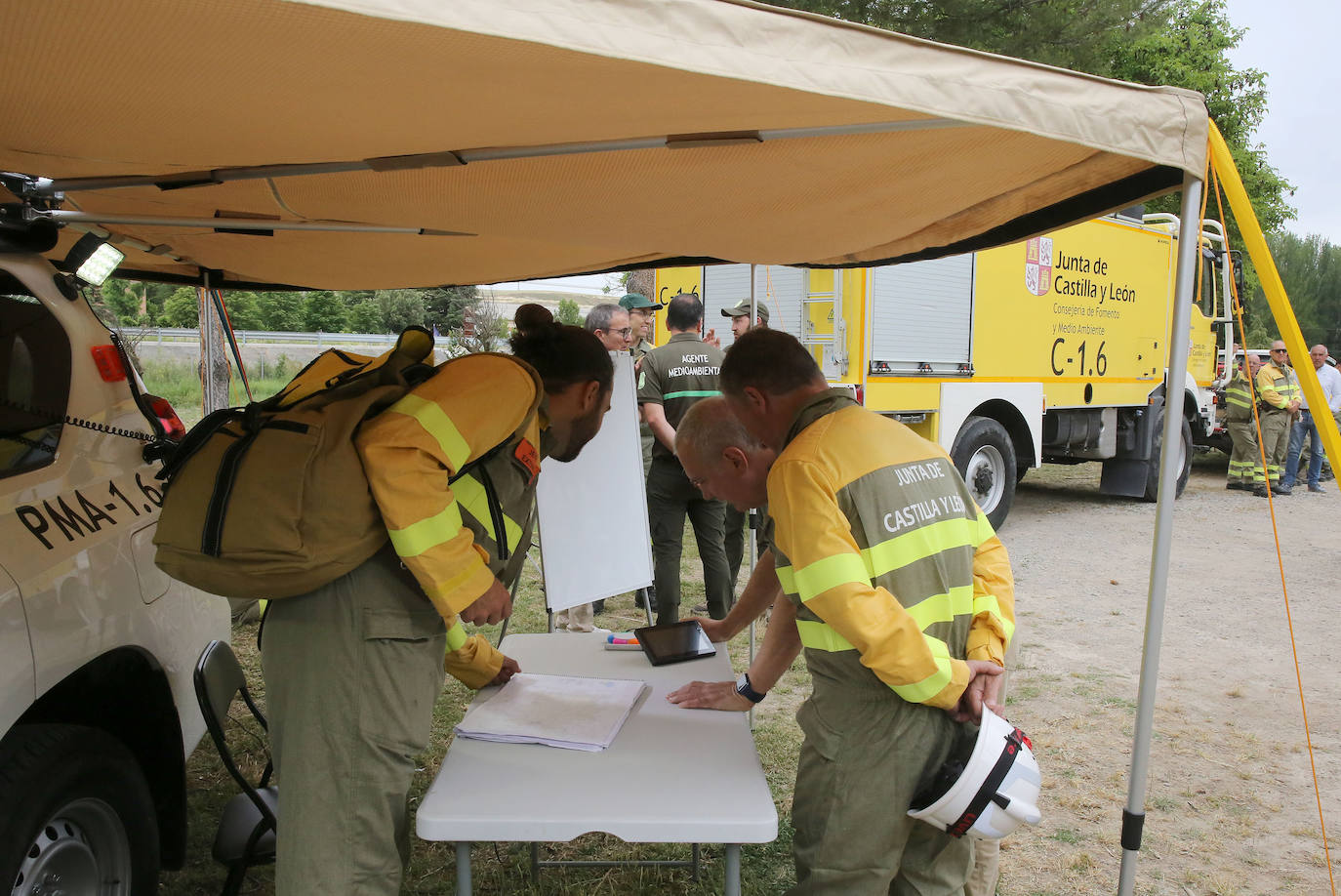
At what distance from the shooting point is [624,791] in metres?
1.67

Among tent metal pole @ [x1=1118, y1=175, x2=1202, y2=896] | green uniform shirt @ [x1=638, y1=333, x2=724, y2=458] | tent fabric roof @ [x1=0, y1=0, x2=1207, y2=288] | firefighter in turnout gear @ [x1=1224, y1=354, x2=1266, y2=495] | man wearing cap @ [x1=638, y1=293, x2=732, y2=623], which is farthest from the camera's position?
firefighter in turnout gear @ [x1=1224, y1=354, x2=1266, y2=495]

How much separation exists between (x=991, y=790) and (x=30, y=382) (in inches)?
89.1

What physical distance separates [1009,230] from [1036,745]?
248cm

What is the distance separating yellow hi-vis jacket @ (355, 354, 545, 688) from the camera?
63.3 inches

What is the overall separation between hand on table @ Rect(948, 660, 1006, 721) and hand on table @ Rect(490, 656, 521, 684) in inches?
42.7

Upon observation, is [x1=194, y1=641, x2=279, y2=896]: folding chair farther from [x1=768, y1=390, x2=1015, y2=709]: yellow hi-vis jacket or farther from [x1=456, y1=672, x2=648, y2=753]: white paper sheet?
[x1=768, y1=390, x2=1015, y2=709]: yellow hi-vis jacket

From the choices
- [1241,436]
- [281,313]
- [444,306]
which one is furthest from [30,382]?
[281,313]

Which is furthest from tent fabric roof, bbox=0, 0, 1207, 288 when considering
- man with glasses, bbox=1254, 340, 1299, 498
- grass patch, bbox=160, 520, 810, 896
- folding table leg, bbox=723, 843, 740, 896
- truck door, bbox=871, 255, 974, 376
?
man with glasses, bbox=1254, 340, 1299, 498

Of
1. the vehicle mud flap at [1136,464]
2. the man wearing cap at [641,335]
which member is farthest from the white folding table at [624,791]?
the vehicle mud flap at [1136,464]

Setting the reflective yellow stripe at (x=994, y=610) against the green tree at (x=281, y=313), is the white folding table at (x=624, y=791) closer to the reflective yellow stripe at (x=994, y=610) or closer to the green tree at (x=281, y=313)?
the reflective yellow stripe at (x=994, y=610)

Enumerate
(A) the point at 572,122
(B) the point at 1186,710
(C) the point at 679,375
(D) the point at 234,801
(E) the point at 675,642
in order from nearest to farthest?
(A) the point at 572,122 → (D) the point at 234,801 → (E) the point at 675,642 → (B) the point at 1186,710 → (C) the point at 679,375

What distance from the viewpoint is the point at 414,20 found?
0.95m

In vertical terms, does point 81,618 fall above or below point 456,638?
above

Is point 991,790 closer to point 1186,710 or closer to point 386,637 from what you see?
point 386,637
